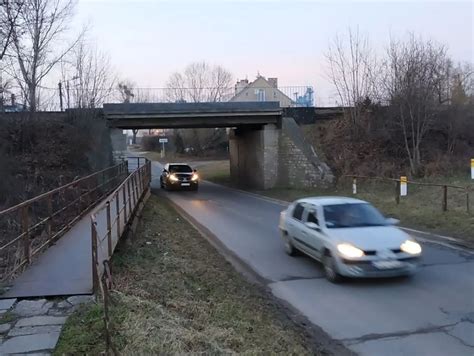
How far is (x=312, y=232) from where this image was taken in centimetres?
1002

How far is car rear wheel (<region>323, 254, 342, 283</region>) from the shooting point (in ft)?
29.1

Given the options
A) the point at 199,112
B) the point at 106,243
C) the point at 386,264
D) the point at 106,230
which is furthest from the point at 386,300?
the point at 199,112

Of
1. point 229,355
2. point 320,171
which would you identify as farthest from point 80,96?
point 229,355

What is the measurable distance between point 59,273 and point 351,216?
18.2 feet

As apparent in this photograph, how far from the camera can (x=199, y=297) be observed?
7.98 metres

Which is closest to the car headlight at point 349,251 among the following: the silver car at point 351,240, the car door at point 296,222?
the silver car at point 351,240

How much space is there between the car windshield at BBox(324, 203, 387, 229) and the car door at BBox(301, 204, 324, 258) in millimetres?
220

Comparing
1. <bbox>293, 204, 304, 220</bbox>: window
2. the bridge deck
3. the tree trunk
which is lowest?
the bridge deck

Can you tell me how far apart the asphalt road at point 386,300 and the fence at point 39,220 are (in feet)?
13.7

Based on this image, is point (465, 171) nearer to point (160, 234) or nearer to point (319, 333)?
point (160, 234)

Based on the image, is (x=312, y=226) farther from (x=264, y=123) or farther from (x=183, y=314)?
(x=264, y=123)

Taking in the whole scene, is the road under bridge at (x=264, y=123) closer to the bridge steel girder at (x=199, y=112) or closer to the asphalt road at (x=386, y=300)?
the bridge steel girder at (x=199, y=112)

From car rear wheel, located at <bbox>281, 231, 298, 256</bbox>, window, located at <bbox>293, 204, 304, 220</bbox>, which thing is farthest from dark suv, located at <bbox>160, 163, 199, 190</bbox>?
window, located at <bbox>293, 204, 304, 220</bbox>

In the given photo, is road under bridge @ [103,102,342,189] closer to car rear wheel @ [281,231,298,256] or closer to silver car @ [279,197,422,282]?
car rear wheel @ [281,231,298,256]
